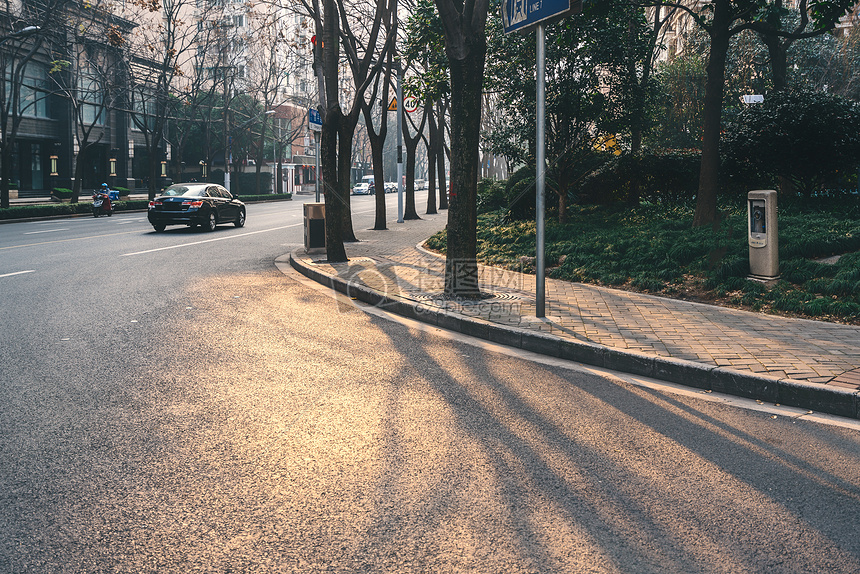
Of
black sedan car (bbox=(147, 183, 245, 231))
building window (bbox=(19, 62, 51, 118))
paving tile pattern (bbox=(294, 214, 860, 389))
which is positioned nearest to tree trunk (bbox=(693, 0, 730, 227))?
paving tile pattern (bbox=(294, 214, 860, 389))

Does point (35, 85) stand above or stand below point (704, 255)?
above

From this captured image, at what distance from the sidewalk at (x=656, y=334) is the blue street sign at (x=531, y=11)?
2.99 m

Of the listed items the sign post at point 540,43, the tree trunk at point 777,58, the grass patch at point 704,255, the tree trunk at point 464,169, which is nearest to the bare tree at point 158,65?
the grass patch at point 704,255

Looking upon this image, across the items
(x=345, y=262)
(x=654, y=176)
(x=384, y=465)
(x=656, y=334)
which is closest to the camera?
(x=384, y=465)

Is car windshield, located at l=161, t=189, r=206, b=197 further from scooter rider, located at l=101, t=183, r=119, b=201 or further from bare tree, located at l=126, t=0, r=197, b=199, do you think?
scooter rider, located at l=101, t=183, r=119, b=201

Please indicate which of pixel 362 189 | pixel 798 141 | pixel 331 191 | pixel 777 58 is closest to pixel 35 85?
pixel 362 189

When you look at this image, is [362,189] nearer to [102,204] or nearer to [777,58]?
[102,204]

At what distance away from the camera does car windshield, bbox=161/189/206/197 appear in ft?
69.8

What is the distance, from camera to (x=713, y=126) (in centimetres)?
1268

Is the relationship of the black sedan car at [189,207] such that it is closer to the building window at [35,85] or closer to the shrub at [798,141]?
the shrub at [798,141]

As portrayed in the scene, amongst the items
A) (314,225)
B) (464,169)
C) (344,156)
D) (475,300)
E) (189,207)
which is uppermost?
(344,156)

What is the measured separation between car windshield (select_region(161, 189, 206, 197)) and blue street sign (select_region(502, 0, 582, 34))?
621 inches

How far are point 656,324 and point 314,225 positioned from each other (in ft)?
28.4

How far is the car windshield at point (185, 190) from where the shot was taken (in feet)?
69.8
